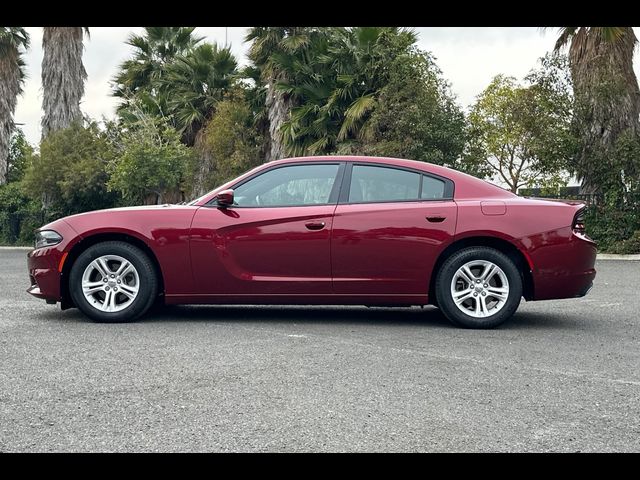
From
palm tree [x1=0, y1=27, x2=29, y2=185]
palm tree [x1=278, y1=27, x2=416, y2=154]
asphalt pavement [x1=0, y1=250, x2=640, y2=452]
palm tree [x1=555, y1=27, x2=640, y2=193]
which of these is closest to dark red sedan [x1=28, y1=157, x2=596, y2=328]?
asphalt pavement [x1=0, y1=250, x2=640, y2=452]

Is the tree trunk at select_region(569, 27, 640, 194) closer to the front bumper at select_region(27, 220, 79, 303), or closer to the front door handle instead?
the front door handle

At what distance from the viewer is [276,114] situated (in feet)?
88.1

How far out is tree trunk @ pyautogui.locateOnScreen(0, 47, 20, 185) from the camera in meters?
36.5

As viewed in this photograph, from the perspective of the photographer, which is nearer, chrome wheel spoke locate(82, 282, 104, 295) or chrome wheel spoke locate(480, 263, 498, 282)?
chrome wheel spoke locate(480, 263, 498, 282)

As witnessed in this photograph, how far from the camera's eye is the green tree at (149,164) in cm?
2722

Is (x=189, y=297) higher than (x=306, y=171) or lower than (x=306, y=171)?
lower

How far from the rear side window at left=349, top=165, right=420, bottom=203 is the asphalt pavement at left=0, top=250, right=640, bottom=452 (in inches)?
46.5

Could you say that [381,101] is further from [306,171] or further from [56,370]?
[56,370]

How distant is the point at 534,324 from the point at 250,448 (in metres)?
4.55

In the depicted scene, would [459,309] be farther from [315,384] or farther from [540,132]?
[540,132]

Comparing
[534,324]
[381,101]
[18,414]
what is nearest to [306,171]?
[534,324]
